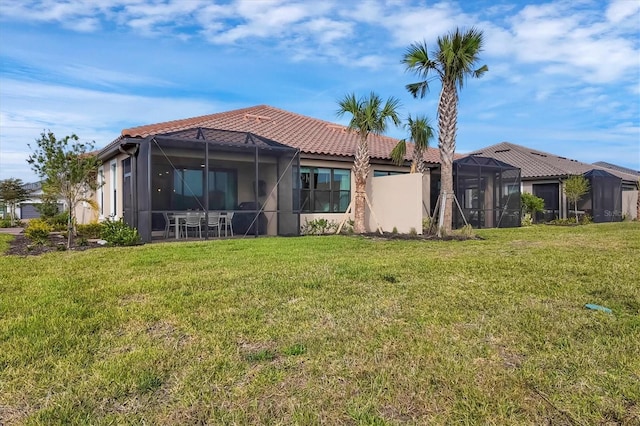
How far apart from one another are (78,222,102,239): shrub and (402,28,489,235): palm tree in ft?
35.1

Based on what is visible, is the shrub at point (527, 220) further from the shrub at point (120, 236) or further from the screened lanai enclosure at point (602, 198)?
the shrub at point (120, 236)

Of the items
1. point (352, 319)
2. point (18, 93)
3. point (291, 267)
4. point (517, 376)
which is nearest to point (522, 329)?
point (517, 376)

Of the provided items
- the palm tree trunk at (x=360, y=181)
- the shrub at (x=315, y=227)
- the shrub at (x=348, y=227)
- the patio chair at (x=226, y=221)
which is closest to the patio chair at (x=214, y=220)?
the patio chair at (x=226, y=221)

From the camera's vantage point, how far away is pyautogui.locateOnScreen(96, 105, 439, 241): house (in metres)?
11.9

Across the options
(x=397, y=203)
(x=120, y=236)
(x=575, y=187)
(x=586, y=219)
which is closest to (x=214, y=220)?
(x=120, y=236)

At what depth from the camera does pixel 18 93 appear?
13.3m

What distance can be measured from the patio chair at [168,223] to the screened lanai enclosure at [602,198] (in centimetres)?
2012

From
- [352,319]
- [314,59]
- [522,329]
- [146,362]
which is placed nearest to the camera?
[146,362]

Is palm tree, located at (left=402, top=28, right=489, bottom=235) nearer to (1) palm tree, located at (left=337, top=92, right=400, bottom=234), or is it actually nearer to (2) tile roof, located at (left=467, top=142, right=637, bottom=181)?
(1) palm tree, located at (left=337, top=92, right=400, bottom=234)

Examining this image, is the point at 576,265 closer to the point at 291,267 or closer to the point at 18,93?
the point at 291,267

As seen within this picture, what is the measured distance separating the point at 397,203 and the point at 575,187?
37.7ft

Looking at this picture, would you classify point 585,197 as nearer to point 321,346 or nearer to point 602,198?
point 602,198

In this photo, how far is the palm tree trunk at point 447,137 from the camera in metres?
12.9

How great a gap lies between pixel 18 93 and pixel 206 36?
654 centimetres
